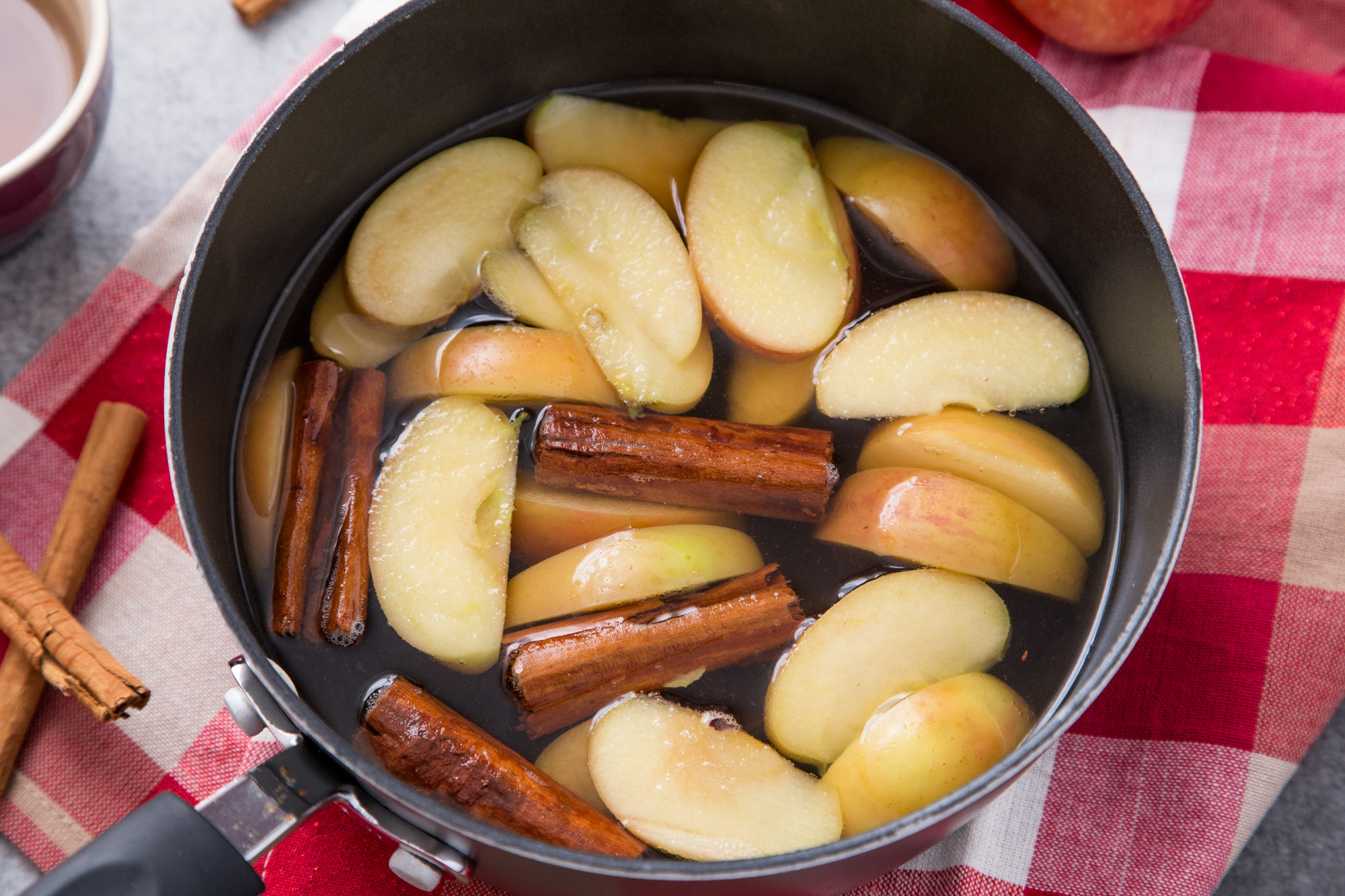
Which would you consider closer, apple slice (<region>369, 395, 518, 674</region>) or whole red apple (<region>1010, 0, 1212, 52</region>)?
apple slice (<region>369, 395, 518, 674</region>)

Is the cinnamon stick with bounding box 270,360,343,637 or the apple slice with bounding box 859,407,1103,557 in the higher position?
the cinnamon stick with bounding box 270,360,343,637

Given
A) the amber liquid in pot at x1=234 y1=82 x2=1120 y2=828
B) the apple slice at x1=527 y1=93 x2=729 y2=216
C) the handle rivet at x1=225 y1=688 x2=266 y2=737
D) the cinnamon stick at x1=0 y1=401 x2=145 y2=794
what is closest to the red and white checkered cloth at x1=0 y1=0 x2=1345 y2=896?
the cinnamon stick at x1=0 y1=401 x2=145 y2=794

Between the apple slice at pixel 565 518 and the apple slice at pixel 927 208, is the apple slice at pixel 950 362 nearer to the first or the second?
the apple slice at pixel 927 208

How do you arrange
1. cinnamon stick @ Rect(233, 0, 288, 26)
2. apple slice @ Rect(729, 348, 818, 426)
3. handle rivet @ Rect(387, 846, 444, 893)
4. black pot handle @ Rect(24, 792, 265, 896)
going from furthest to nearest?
1. cinnamon stick @ Rect(233, 0, 288, 26)
2. apple slice @ Rect(729, 348, 818, 426)
3. handle rivet @ Rect(387, 846, 444, 893)
4. black pot handle @ Rect(24, 792, 265, 896)

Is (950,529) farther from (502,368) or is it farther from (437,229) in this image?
(437,229)

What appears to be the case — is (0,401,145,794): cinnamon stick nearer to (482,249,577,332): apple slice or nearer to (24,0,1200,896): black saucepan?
(24,0,1200,896): black saucepan

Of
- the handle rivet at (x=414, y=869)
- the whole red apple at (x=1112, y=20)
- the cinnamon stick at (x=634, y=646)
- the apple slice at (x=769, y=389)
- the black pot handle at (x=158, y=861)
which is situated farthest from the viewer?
the whole red apple at (x=1112, y=20)

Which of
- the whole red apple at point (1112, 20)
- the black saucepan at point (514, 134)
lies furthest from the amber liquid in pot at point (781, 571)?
the whole red apple at point (1112, 20)
